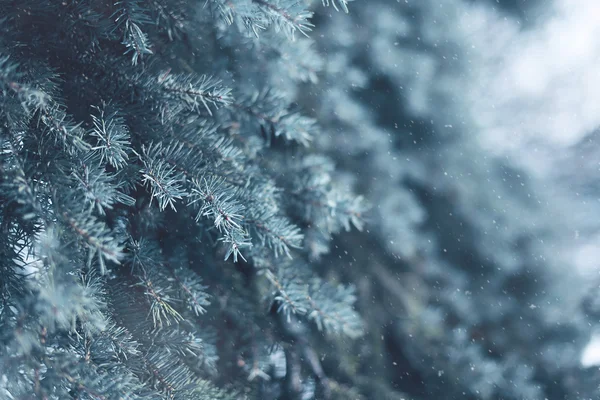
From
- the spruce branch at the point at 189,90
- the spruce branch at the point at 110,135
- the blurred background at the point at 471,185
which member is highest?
the blurred background at the point at 471,185

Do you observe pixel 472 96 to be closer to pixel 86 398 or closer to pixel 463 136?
pixel 463 136

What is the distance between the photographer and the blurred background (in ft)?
1.55

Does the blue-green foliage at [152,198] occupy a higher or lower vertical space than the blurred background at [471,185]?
lower

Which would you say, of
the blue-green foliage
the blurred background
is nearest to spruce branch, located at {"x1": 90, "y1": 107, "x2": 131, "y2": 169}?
the blue-green foliage

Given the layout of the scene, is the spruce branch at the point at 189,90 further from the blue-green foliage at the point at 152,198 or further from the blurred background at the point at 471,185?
the blurred background at the point at 471,185

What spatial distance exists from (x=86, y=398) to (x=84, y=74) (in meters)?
0.27

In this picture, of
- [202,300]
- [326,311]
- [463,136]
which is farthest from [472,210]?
[202,300]

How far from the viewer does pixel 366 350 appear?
576 mm

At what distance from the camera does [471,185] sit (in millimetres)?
519

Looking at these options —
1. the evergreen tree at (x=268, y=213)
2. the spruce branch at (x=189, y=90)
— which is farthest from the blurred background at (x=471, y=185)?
the spruce branch at (x=189, y=90)

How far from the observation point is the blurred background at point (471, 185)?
0.47 m

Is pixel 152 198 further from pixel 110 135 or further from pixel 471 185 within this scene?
pixel 471 185

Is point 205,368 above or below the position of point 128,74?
below

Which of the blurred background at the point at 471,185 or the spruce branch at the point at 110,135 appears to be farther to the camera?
the blurred background at the point at 471,185
